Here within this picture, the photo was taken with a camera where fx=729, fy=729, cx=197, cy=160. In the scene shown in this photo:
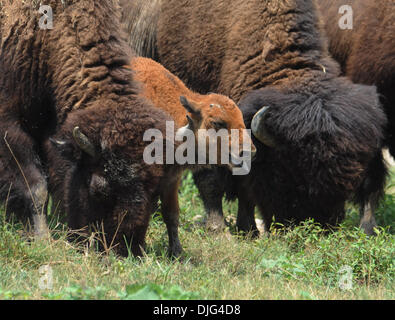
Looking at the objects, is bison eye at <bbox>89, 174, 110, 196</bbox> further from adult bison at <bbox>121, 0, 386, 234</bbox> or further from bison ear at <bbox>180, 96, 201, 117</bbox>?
adult bison at <bbox>121, 0, 386, 234</bbox>

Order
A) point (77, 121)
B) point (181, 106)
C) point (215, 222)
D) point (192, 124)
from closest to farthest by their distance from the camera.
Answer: point (77, 121), point (192, 124), point (181, 106), point (215, 222)

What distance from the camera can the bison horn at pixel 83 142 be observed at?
5273mm

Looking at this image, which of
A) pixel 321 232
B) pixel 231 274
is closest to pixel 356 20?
pixel 321 232

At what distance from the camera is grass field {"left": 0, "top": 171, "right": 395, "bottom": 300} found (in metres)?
4.62

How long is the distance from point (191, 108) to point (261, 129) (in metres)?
1.01

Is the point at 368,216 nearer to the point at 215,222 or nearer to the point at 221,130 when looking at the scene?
the point at 215,222

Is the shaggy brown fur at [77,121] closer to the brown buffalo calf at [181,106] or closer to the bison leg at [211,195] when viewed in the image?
the brown buffalo calf at [181,106]

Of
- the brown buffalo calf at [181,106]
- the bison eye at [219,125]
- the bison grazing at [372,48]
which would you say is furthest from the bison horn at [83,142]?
the bison grazing at [372,48]

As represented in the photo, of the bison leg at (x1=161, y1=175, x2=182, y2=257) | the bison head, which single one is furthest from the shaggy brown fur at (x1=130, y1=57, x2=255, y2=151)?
the bison leg at (x1=161, y1=175, x2=182, y2=257)

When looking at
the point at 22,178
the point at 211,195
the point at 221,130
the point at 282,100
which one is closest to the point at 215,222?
the point at 211,195

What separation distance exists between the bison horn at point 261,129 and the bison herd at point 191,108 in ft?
0.04

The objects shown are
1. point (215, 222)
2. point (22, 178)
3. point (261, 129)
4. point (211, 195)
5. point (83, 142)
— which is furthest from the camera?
point (211, 195)

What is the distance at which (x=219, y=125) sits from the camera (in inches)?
225

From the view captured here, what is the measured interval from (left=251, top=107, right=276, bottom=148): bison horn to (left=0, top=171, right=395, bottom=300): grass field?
83cm
